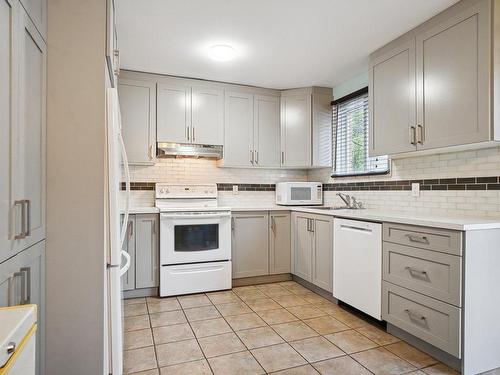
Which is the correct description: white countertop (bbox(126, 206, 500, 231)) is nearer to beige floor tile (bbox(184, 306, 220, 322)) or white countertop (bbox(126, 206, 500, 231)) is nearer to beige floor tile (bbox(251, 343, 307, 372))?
beige floor tile (bbox(184, 306, 220, 322))

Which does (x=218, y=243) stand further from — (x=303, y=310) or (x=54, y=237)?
(x=54, y=237)

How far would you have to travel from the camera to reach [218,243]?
3494 mm

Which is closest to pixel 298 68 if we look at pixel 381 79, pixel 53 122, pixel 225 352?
pixel 381 79

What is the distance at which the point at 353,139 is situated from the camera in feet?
12.4

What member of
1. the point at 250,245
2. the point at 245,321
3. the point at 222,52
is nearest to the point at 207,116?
the point at 222,52

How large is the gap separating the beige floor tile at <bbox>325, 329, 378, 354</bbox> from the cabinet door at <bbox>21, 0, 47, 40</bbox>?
2565mm

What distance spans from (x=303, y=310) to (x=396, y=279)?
38.0 inches

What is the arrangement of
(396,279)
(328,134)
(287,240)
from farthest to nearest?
(328,134)
(287,240)
(396,279)

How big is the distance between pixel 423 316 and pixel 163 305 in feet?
7.35

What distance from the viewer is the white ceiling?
2.29 meters

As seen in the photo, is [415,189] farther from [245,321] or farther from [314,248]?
[245,321]

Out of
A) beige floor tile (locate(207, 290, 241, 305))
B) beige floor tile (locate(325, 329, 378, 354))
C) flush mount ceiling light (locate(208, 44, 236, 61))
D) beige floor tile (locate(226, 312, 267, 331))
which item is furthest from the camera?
beige floor tile (locate(207, 290, 241, 305))

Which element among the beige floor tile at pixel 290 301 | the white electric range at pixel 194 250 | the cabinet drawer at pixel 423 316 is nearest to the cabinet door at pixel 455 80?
the cabinet drawer at pixel 423 316

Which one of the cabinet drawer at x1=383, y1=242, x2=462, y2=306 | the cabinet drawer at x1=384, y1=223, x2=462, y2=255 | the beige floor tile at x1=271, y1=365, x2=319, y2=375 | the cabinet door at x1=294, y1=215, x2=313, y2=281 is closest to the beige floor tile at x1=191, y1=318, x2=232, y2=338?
the beige floor tile at x1=271, y1=365, x2=319, y2=375
